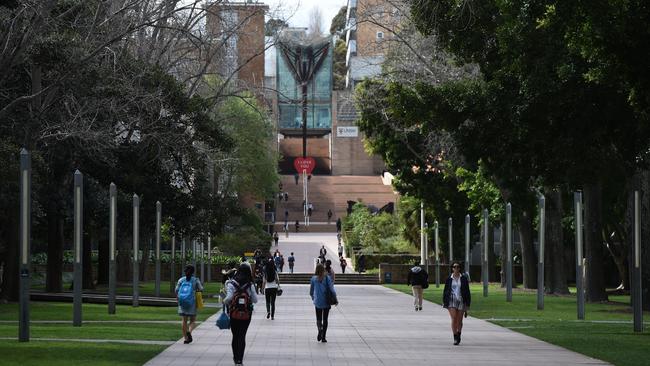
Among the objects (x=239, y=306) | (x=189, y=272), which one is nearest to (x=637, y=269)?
(x=189, y=272)

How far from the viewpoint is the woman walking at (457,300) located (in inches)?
972

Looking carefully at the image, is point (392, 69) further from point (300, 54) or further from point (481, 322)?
point (300, 54)

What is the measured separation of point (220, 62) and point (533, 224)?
16.1 metres

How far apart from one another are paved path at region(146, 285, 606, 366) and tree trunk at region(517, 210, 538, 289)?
68.0ft

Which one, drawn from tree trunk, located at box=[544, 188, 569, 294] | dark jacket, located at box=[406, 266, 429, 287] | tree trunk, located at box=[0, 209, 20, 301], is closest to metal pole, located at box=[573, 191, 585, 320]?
dark jacket, located at box=[406, 266, 429, 287]

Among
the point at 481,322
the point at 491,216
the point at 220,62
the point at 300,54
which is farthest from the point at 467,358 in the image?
the point at 300,54

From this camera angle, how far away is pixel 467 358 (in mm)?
21578

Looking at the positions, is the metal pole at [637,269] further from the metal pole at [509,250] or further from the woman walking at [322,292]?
the metal pole at [509,250]

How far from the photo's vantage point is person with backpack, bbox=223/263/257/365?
1967 cm

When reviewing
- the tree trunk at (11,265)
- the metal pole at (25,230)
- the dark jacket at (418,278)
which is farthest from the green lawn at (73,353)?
the tree trunk at (11,265)

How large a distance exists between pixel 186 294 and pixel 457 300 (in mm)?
4734

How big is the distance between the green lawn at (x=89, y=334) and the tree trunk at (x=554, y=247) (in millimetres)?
16112

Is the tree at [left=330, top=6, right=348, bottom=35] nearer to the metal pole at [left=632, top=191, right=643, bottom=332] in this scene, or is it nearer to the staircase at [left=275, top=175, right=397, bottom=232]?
the staircase at [left=275, top=175, right=397, bottom=232]

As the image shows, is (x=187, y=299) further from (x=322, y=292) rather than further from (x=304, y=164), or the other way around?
(x=304, y=164)
